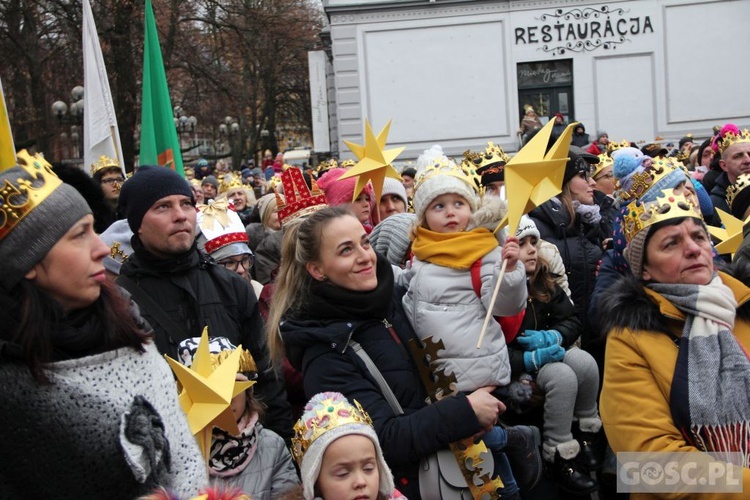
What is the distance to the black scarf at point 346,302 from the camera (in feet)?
10.6

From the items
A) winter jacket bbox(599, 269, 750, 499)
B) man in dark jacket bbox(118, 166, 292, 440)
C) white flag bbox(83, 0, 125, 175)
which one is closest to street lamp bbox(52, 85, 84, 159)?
white flag bbox(83, 0, 125, 175)

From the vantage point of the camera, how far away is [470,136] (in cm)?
2225

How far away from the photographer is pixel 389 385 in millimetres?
3199

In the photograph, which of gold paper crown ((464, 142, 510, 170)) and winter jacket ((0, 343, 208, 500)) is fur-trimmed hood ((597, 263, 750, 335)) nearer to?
winter jacket ((0, 343, 208, 500))

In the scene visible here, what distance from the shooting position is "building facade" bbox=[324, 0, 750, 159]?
71.9 feet

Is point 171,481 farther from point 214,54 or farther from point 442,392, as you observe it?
point 214,54

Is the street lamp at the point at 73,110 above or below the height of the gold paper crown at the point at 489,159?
above

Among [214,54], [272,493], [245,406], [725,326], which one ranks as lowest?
[272,493]

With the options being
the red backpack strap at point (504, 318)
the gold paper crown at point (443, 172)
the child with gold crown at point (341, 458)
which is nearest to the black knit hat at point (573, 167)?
the gold paper crown at point (443, 172)

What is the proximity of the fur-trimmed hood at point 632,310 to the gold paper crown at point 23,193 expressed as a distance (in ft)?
6.50

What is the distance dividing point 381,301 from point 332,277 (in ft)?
0.75

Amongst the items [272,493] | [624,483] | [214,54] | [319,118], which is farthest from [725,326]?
[214,54]

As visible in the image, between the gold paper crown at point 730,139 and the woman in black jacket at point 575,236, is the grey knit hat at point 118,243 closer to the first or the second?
the woman in black jacket at point 575,236

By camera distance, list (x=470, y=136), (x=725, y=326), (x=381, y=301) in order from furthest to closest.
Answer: (x=470, y=136), (x=381, y=301), (x=725, y=326)
